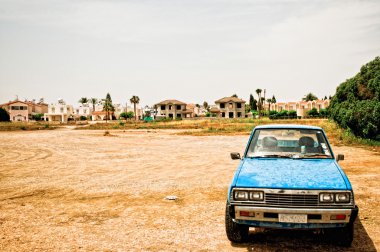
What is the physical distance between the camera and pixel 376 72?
21.2m

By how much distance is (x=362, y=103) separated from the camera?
21.0 m

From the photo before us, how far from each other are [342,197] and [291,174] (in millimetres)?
751

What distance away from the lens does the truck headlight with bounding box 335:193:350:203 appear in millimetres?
4246

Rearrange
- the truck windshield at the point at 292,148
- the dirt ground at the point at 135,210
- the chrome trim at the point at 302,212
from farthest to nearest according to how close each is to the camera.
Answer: the truck windshield at the point at 292,148 < the dirt ground at the point at 135,210 < the chrome trim at the point at 302,212

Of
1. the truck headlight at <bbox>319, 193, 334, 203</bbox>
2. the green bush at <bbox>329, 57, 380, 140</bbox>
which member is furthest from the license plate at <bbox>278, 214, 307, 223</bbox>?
the green bush at <bbox>329, 57, 380, 140</bbox>

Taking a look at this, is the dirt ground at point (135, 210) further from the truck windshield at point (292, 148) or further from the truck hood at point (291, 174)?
the truck windshield at point (292, 148)

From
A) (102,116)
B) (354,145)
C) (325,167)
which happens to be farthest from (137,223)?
(102,116)

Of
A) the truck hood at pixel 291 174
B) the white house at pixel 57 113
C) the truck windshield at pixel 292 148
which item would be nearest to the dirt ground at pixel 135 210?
the truck hood at pixel 291 174

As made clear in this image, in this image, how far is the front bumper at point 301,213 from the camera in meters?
4.17

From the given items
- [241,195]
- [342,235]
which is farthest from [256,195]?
[342,235]

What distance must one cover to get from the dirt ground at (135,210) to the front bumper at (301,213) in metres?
0.72

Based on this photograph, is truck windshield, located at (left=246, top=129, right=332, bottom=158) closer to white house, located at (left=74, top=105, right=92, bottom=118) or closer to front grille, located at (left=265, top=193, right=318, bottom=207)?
front grille, located at (left=265, top=193, right=318, bottom=207)

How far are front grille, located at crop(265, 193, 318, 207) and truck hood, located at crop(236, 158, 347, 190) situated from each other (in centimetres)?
12

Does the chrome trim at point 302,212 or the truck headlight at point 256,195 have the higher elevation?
the truck headlight at point 256,195
